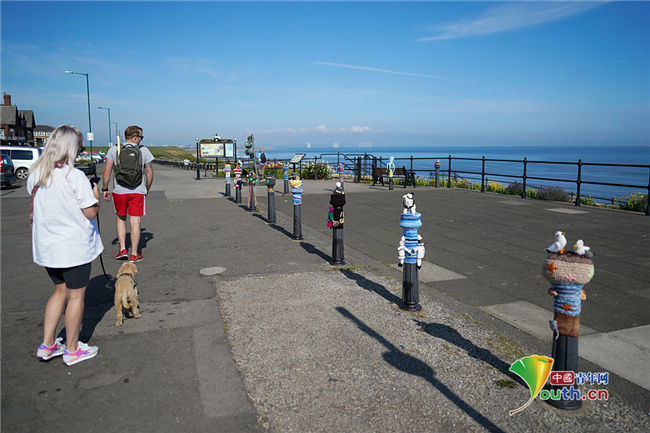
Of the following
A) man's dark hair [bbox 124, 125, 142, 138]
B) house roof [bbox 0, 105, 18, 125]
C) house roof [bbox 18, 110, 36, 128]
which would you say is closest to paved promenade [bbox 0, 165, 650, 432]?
man's dark hair [bbox 124, 125, 142, 138]

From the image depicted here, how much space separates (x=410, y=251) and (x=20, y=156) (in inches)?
1117

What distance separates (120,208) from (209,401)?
189 inches

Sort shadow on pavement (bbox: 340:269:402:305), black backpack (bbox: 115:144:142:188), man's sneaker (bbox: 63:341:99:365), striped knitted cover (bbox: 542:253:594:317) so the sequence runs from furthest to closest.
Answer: black backpack (bbox: 115:144:142:188) → shadow on pavement (bbox: 340:269:402:305) → man's sneaker (bbox: 63:341:99:365) → striped knitted cover (bbox: 542:253:594:317)

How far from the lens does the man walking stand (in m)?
6.96

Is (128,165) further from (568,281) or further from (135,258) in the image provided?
(568,281)

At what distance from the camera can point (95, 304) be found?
5.30 metres

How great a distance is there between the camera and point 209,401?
3.29 meters

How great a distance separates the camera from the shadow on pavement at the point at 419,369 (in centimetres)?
314

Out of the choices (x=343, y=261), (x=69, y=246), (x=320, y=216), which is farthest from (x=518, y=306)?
(x=320, y=216)

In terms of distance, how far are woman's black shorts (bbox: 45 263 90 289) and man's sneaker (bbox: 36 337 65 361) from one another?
0.57 metres

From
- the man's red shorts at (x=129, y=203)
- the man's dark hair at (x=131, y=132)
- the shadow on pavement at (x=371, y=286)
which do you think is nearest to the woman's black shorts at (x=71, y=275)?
the shadow on pavement at (x=371, y=286)

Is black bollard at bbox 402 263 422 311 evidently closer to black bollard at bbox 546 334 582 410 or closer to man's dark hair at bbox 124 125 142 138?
black bollard at bbox 546 334 582 410

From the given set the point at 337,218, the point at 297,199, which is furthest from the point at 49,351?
the point at 297,199

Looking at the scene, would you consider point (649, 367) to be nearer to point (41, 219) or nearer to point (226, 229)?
point (41, 219)
